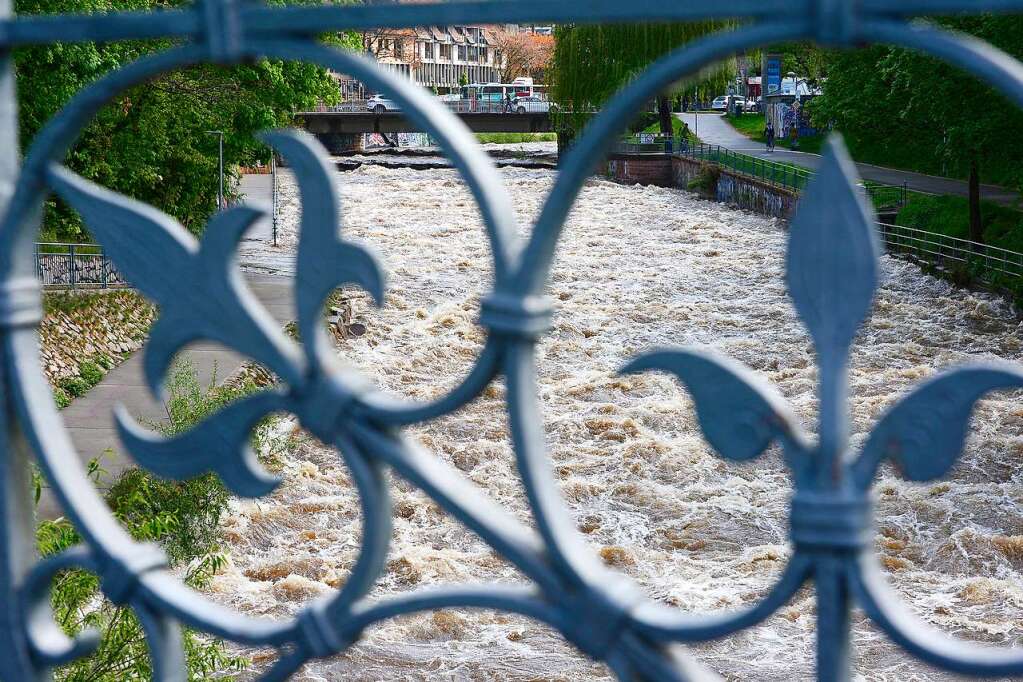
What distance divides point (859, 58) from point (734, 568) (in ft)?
48.8

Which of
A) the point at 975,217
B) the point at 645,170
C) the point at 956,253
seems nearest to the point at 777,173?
the point at 975,217

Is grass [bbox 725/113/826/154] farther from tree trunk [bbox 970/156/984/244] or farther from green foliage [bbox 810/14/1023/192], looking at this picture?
green foliage [bbox 810/14/1023/192]

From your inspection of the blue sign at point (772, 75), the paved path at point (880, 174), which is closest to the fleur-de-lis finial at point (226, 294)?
the paved path at point (880, 174)

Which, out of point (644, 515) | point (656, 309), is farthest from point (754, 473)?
point (656, 309)

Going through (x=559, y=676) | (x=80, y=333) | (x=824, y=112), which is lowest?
(x=559, y=676)

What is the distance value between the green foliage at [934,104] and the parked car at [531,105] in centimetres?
3117

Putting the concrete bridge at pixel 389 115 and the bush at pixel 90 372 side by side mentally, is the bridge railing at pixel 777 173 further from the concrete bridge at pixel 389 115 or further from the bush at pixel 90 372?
the bush at pixel 90 372

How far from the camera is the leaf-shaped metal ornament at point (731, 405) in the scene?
132cm

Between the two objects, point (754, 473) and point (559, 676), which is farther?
point (754, 473)

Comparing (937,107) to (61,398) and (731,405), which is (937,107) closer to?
(61,398)

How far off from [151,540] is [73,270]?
40.3 feet

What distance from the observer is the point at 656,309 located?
85.6 feet

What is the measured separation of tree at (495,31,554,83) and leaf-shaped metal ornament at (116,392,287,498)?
99942mm

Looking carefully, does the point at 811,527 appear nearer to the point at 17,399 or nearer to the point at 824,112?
the point at 17,399
